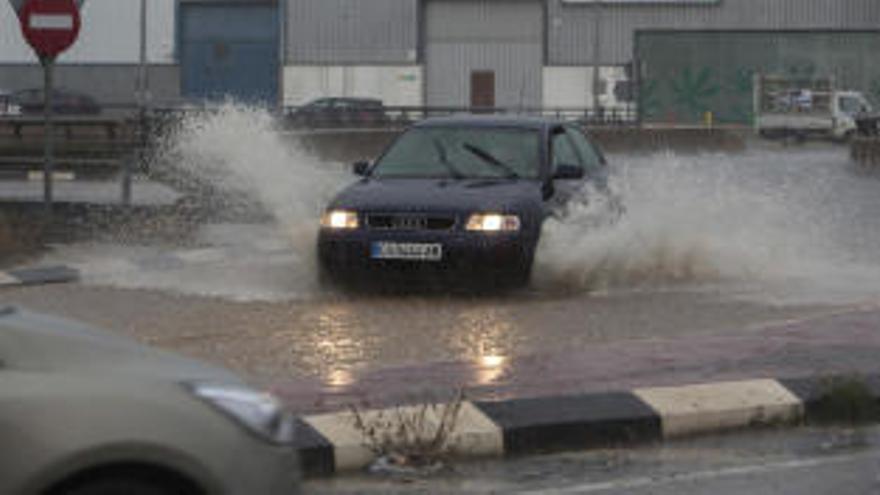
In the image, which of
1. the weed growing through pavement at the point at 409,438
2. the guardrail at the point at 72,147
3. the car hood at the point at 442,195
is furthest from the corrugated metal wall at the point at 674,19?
the weed growing through pavement at the point at 409,438

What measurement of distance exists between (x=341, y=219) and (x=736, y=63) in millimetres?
60557

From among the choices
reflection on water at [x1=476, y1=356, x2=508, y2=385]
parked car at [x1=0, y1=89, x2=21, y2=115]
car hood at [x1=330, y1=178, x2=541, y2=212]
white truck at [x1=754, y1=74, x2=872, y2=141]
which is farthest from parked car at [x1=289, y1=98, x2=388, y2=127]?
reflection on water at [x1=476, y1=356, x2=508, y2=385]

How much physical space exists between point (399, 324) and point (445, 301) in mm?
1328

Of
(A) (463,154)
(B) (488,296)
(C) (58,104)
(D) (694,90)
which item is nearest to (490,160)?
(A) (463,154)

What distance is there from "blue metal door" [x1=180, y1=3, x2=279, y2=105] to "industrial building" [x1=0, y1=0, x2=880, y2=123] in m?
0.04

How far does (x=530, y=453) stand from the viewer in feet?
27.5

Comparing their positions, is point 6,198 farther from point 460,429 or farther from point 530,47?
point 530,47

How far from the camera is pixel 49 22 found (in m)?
16.5

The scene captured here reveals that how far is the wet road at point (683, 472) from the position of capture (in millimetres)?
7562

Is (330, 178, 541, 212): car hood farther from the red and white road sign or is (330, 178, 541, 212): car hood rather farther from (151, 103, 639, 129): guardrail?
(151, 103, 639, 129): guardrail

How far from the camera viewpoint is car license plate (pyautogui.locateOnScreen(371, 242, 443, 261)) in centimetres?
1365

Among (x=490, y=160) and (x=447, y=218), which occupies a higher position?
(x=490, y=160)

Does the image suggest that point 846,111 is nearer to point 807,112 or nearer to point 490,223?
point 807,112

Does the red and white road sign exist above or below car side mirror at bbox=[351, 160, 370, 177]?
above
